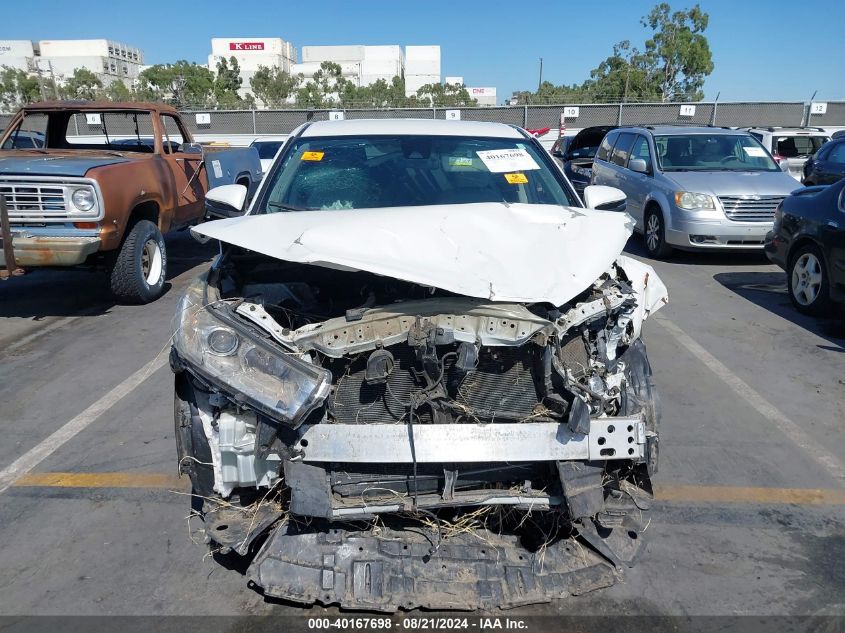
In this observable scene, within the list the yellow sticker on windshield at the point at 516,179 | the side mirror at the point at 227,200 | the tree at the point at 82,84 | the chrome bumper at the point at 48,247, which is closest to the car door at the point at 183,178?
the chrome bumper at the point at 48,247

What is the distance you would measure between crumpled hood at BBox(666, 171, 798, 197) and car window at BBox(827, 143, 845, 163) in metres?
3.22

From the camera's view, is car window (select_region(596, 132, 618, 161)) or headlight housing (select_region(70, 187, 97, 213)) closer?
headlight housing (select_region(70, 187, 97, 213))

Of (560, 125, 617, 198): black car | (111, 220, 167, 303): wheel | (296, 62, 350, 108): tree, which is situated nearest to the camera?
(111, 220, 167, 303): wheel

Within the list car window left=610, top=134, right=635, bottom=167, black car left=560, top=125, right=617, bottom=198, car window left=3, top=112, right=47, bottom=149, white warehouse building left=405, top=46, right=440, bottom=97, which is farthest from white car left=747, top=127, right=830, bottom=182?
white warehouse building left=405, top=46, right=440, bottom=97

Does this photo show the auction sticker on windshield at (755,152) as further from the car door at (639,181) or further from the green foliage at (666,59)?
the green foliage at (666,59)

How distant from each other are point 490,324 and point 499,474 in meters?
0.63

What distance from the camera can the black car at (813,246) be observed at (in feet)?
20.1

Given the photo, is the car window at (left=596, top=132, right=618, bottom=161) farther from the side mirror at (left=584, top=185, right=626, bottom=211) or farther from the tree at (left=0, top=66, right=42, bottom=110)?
the tree at (left=0, top=66, right=42, bottom=110)

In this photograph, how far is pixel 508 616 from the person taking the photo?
8.72 feet

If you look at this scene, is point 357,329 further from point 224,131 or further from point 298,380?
point 224,131

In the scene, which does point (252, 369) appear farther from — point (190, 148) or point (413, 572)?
point (190, 148)

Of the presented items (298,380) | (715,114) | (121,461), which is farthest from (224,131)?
(298,380)

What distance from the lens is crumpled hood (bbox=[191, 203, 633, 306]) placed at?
8.50ft

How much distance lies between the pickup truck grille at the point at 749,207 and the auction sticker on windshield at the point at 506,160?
565cm
